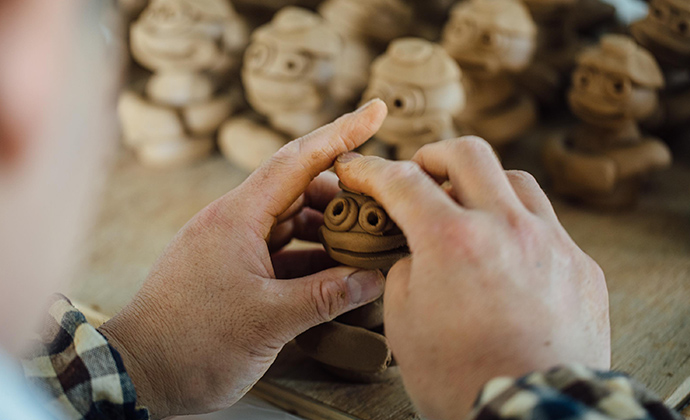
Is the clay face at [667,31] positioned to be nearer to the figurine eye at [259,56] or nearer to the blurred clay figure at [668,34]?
the blurred clay figure at [668,34]

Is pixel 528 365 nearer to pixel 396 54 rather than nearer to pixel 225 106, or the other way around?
pixel 396 54

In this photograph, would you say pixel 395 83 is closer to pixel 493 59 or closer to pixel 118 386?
pixel 493 59

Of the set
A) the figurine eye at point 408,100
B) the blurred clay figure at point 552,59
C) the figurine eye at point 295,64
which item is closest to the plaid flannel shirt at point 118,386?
the figurine eye at point 408,100

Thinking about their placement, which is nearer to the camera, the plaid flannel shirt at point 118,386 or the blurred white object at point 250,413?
the plaid flannel shirt at point 118,386

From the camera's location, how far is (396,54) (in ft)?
6.42

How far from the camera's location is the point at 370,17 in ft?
8.20

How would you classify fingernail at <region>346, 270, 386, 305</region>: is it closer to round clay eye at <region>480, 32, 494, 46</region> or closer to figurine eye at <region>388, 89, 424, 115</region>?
figurine eye at <region>388, 89, 424, 115</region>

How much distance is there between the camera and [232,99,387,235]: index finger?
43.4 inches

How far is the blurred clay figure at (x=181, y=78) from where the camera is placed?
2.37 meters

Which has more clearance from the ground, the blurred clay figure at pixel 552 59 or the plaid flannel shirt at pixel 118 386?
the plaid flannel shirt at pixel 118 386

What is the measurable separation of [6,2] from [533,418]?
57 cm

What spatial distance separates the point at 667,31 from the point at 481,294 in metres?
1.62

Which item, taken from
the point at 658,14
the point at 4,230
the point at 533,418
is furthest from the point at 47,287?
the point at 658,14

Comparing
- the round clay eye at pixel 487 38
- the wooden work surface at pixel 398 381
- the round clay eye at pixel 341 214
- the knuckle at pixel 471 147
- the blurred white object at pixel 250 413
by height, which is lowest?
the wooden work surface at pixel 398 381
